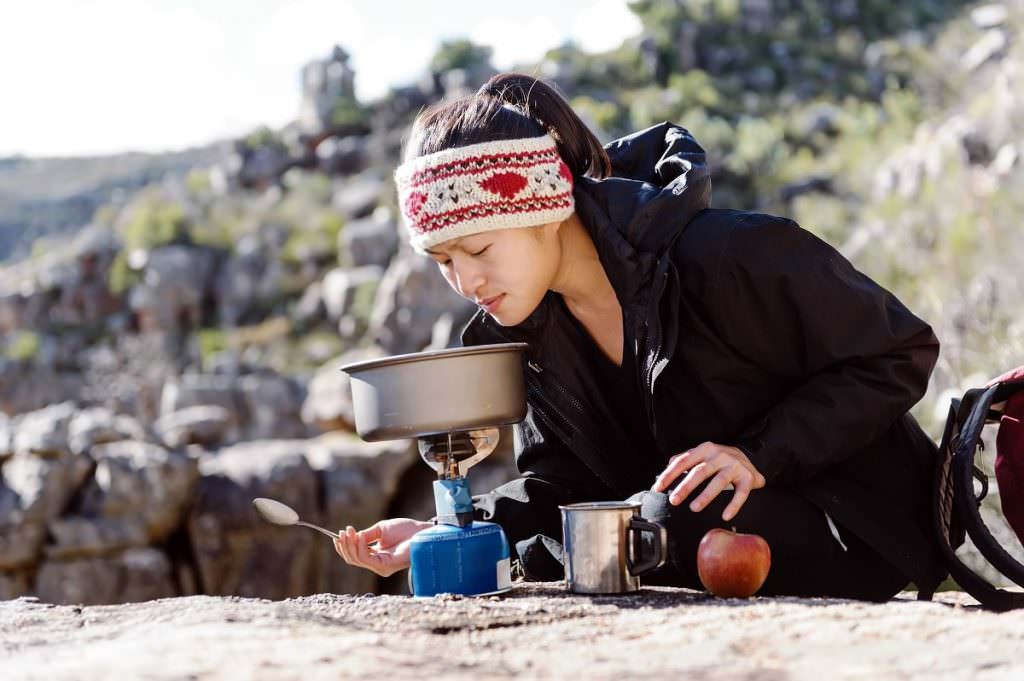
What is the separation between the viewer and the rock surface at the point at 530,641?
1.40 metres

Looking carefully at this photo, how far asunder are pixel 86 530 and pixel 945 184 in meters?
14.1

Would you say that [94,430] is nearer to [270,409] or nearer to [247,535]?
[247,535]

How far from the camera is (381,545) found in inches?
99.7

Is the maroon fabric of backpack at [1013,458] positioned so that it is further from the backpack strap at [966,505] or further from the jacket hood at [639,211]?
the jacket hood at [639,211]

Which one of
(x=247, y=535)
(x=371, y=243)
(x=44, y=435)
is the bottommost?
(x=247, y=535)

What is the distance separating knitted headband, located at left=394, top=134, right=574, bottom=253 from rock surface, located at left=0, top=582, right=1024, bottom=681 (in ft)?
2.41

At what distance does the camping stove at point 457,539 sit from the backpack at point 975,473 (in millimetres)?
825

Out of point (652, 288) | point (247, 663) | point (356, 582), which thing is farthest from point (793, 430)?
point (356, 582)

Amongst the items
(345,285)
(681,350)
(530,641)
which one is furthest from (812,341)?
(345,285)

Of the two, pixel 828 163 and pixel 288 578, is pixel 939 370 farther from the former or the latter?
pixel 828 163

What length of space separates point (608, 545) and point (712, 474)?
0.22m

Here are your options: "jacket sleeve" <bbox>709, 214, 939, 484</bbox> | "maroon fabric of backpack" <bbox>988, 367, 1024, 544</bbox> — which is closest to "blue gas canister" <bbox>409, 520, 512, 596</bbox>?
"jacket sleeve" <bbox>709, 214, 939, 484</bbox>

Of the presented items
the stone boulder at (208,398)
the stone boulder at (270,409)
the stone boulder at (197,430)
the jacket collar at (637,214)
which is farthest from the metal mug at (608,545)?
the stone boulder at (270,409)

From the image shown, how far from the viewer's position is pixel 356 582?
10133 millimetres
